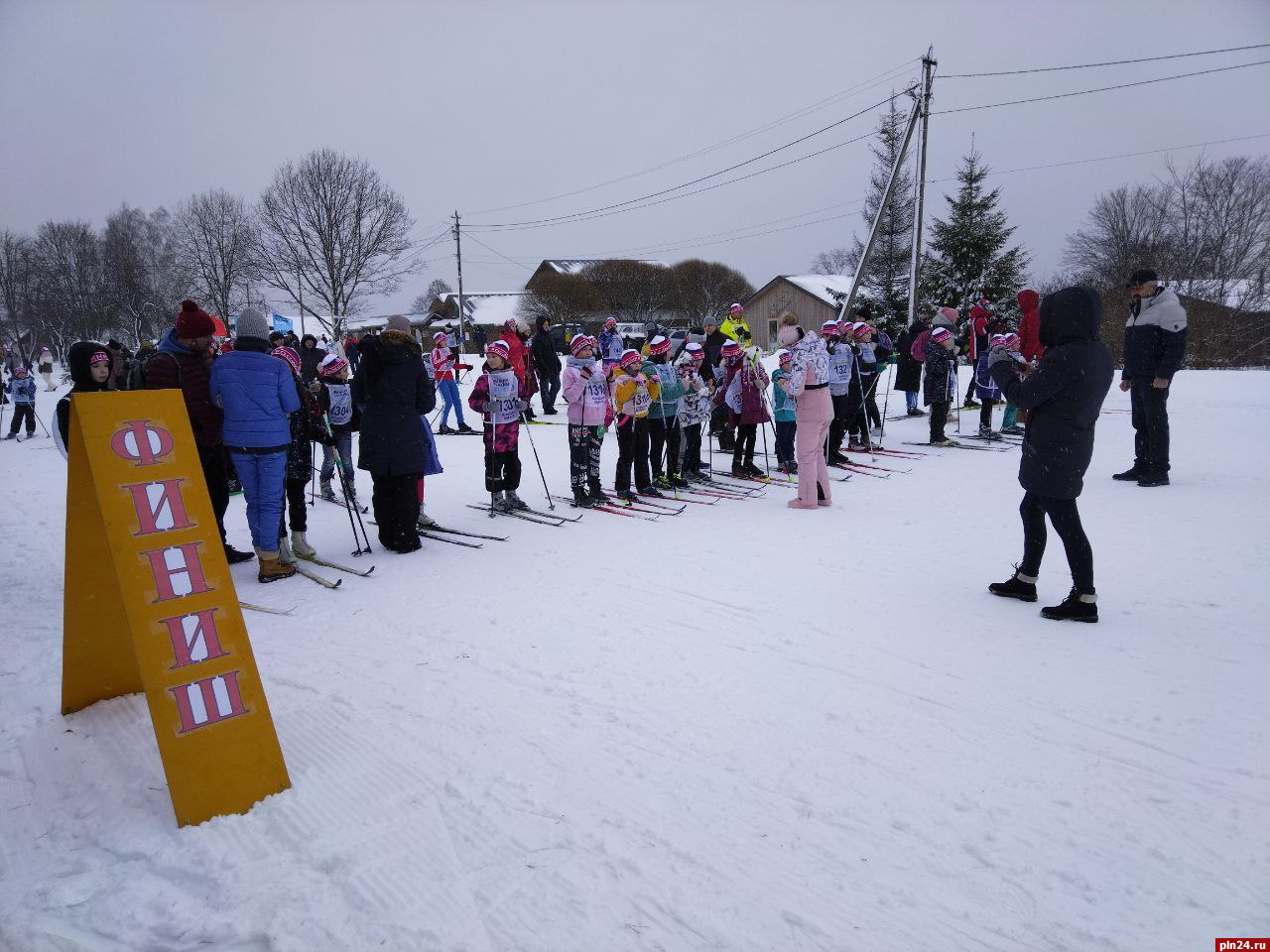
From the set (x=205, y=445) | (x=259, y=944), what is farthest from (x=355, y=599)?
(x=259, y=944)

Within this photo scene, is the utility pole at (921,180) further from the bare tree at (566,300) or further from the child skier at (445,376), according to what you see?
the bare tree at (566,300)

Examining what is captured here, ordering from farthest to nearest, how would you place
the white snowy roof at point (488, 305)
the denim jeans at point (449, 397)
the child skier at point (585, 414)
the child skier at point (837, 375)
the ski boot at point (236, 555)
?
1. the white snowy roof at point (488, 305)
2. the denim jeans at point (449, 397)
3. the child skier at point (837, 375)
4. the child skier at point (585, 414)
5. the ski boot at point (236, 555)

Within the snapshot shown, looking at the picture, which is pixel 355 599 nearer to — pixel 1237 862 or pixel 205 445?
pixel 205 445

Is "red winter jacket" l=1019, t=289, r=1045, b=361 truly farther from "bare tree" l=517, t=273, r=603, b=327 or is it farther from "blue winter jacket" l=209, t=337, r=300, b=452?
"bare tree" l=517, t=273, r=603, b=327

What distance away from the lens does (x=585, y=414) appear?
24.8ft

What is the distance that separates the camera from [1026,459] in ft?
13.8

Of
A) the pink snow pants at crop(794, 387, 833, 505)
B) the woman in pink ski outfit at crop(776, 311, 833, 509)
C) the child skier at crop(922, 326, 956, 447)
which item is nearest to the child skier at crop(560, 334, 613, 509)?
the woman in pink ski outfit at crop(776, 311, 833, 509)

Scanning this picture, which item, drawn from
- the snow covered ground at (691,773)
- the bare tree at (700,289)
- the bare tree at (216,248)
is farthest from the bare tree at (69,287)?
the snow covered ground at (691,773)

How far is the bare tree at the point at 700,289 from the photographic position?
45594 millimetres

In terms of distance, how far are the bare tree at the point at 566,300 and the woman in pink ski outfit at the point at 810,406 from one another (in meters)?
38.5

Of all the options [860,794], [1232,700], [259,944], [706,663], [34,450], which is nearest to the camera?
[259,944]

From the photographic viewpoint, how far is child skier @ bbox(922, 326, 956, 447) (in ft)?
35.9

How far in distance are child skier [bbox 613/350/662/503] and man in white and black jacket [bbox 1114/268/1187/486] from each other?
512 centimetres

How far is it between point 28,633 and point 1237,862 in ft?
19.9
